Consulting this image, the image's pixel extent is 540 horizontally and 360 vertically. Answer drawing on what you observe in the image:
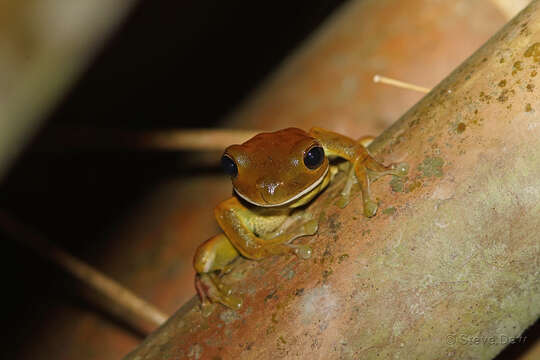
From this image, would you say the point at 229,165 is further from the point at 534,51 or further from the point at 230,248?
the point at 534,51

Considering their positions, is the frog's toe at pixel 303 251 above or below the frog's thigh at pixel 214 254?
above

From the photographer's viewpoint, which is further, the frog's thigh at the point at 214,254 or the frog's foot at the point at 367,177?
the frog's thigh at the point at 214,254

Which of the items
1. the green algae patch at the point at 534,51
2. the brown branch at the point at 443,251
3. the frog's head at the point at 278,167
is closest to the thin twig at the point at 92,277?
the frog's head at the point at 278,167

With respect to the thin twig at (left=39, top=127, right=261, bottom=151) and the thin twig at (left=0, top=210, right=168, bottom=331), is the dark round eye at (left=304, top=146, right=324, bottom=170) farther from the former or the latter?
the thin twig at (left=0, top=210, right=168, bottom=331)

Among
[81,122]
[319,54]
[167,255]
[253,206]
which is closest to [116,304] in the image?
[167,255]

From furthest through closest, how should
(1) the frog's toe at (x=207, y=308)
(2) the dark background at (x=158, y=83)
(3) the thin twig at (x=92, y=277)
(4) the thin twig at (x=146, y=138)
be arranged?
(2) the dark background at (x=158, y=83), (4) the thin twig at (x=146, y=138), (3) the thin twig at (x=92, y=277), (1) the frog's toe at (x=207, y=308)

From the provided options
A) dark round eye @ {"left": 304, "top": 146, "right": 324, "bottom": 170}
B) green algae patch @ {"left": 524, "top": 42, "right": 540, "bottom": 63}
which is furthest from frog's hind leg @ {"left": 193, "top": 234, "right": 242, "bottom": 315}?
green algae patch @ {"left": 524, "top": 42, "right": 540, "bottom": 63}

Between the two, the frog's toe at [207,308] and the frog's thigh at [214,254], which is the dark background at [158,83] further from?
the frog's toe at [207,308]

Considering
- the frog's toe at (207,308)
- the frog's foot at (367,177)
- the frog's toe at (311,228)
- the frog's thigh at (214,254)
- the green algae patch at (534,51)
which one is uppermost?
the green algae patch at (534,51)
